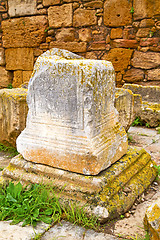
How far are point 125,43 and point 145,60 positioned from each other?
60 centimetres

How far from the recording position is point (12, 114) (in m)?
2.98

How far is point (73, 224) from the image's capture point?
177 cm

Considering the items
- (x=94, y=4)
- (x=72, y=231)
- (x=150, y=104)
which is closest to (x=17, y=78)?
(x=94, y=4)

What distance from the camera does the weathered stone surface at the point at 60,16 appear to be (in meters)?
6.01

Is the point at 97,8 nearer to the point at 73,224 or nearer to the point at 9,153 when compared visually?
the point at 9,153

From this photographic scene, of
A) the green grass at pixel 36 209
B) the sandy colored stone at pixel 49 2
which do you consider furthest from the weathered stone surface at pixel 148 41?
the green grass at pixel 36 209

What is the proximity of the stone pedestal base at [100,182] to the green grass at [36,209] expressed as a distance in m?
0.06

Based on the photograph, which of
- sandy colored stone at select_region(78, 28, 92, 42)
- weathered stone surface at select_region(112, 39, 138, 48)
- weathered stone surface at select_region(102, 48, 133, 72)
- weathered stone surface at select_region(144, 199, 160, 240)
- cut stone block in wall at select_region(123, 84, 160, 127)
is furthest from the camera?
sandy colored stone at select_region(78, 28, 92, 42)

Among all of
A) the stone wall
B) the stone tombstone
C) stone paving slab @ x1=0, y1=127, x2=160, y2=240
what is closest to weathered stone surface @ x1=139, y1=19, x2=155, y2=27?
the stone wall

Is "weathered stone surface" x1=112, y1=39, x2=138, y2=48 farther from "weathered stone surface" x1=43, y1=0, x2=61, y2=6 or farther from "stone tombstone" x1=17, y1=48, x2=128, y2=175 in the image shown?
"stone tombstone" x1=17, y1=48, x2=128, y2=175

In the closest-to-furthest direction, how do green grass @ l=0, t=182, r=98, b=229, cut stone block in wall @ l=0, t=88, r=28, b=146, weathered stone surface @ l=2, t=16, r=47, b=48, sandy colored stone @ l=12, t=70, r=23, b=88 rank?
green grass @ l=0, t=182, r=98, b=229 < cut stone block in wall @ l=0, t=88, r=28, b=146 < weathered stone surface @ l=2, t=16, r=47, b=48 < sandy colored stone @ l=12, t=70, r=23, b=88

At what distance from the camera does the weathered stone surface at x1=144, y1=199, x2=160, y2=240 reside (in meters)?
1.37

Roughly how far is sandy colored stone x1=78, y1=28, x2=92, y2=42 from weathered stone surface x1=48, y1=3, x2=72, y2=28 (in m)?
0.37

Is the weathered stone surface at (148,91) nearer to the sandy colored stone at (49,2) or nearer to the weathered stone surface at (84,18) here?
the weathered stone surface at (84,18)
